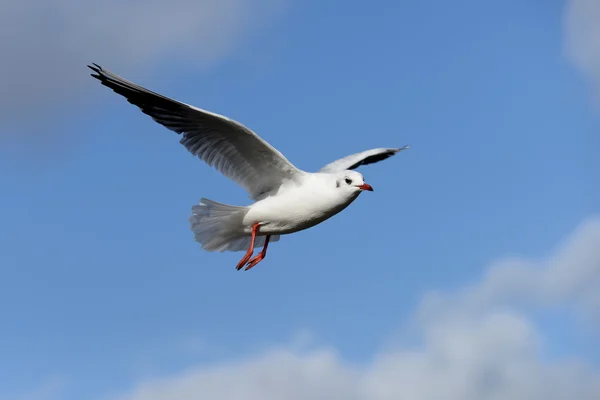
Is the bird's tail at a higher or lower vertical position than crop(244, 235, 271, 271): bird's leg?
higher

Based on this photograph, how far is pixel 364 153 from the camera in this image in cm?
1500

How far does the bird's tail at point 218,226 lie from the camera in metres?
12.2

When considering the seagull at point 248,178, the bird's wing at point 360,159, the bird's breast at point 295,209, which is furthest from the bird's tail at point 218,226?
the bird's wing at point 360,159

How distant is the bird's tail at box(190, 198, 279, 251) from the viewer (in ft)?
40.1

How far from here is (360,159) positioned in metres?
14.6

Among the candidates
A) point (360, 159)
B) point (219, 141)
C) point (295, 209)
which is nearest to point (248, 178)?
point (219, 141)

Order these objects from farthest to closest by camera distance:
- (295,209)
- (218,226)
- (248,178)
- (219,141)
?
1. (218,226)
2. (248,178)
3. (219,141)
4. (295,209)

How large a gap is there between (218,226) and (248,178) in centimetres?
77

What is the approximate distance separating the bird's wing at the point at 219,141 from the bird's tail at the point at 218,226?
36 centimetres

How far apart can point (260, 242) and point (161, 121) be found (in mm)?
2202

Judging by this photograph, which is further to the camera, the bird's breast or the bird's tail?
the bird's tail

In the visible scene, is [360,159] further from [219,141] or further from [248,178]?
[219,141]

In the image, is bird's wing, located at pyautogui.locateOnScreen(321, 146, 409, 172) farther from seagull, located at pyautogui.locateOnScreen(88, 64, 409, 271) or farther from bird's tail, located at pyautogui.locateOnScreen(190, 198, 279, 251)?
seagull, located at pyautogui.locateOnScreen(88, 64, 409, 271)

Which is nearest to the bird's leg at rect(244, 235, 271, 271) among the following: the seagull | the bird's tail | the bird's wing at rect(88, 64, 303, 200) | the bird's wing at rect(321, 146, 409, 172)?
the seagull
